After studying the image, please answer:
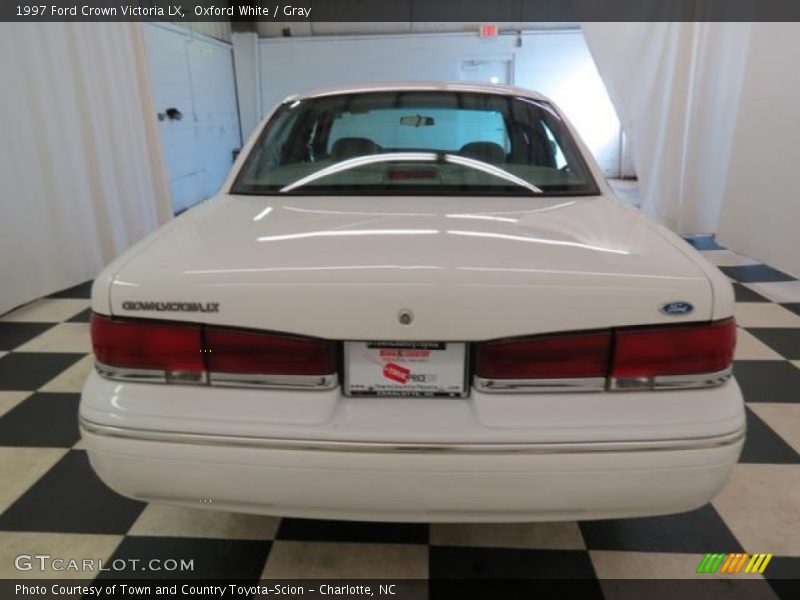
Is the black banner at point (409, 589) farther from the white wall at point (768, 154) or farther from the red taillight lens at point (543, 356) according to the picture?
the white wall at point (768, 154)

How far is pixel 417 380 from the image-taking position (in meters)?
1.12

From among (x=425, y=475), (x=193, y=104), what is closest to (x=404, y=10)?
(x=193, y=104)

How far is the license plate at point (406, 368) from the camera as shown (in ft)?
3.62

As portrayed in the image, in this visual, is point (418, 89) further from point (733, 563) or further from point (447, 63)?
point (447, 63)

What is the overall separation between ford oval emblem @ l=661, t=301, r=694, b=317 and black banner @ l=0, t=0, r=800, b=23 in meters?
3.49

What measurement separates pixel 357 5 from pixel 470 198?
333 inches

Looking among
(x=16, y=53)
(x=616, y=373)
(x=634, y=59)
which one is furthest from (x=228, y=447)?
(x=634, y=59)

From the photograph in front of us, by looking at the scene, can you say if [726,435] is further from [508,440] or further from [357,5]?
[357,5]

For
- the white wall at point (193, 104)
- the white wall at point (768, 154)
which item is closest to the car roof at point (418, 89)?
the white wall at point (768, 154)

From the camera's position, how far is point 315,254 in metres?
1.17

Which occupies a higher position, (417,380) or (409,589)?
(417,380)

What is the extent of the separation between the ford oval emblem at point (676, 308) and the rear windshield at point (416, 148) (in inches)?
26.4

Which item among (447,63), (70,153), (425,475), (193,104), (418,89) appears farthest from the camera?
(447,63)

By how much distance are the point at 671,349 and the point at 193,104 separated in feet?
23.8
